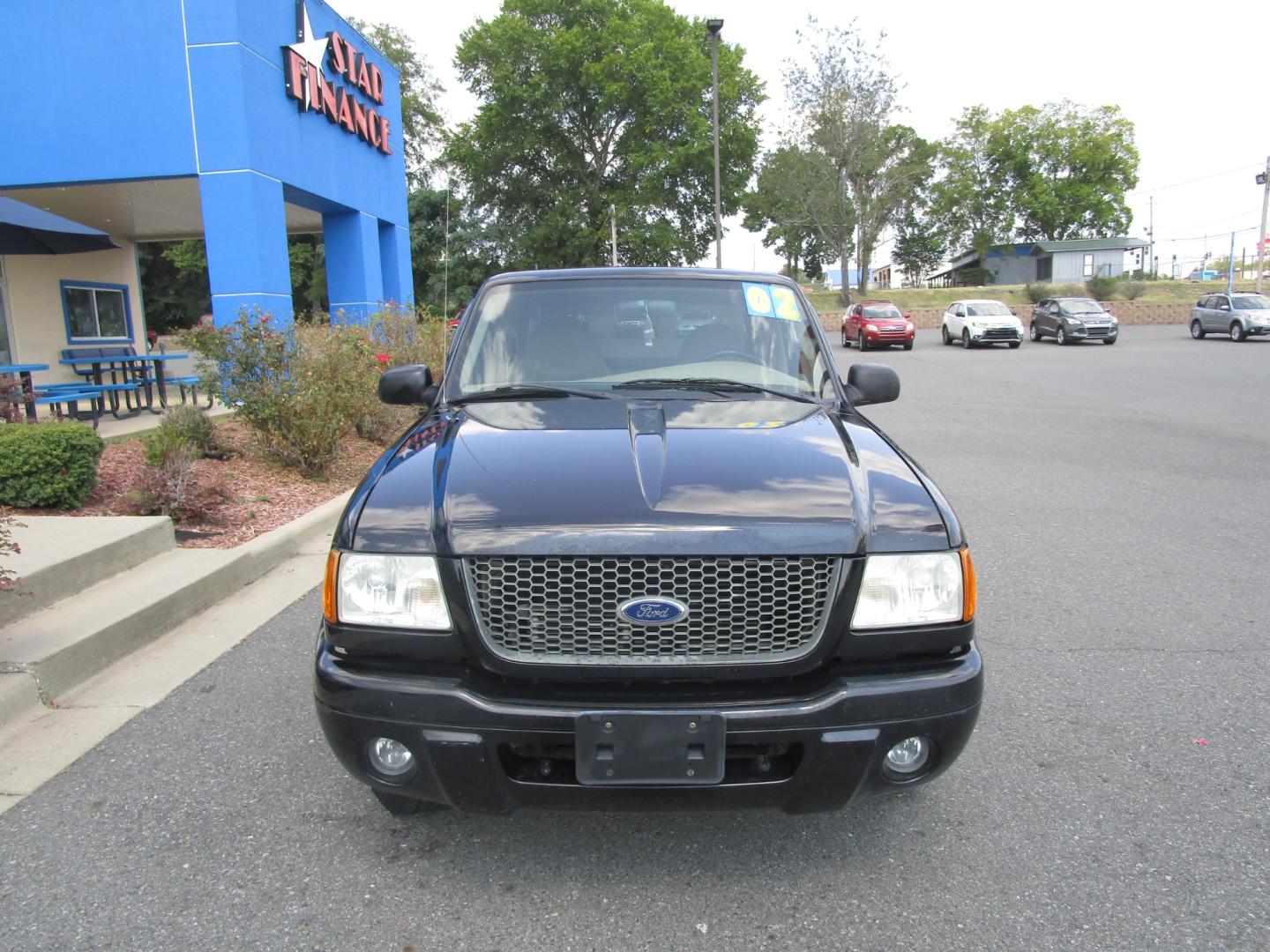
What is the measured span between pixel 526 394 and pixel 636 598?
134cm

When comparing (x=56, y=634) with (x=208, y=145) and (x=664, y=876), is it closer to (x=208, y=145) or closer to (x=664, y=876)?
(x=664, y=876)

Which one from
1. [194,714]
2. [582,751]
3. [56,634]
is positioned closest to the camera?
[582,751]

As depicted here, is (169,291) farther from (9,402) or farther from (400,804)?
(400,804)

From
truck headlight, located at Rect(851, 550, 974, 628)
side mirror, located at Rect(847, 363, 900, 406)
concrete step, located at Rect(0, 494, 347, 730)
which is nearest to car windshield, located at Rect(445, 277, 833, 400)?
side mirror, located at Rect(847, 363, 900, 406)

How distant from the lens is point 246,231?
39.6ft

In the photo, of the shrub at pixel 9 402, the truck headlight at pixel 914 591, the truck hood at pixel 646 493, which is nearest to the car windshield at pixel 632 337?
the truck hood at pixel 646 493

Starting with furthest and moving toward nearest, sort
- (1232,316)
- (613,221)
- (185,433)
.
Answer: (613,221) < (1232,316) < (185,433)

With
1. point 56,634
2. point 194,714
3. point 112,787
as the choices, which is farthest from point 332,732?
point 56,634

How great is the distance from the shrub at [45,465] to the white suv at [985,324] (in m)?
28.9

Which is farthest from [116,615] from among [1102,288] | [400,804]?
[1102,288]

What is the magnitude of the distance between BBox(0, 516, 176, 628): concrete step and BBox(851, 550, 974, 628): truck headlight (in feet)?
11.5

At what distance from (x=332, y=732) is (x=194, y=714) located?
1.59m

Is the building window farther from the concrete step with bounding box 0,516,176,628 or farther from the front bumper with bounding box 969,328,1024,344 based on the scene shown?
the front bumper with bounding box 969,328,1024,344

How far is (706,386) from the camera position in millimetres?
3324
